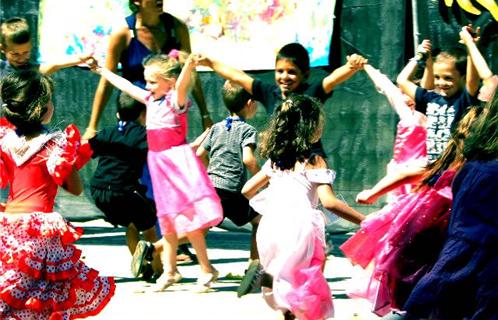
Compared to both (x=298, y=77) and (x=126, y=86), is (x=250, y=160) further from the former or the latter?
(x=126, y=86)

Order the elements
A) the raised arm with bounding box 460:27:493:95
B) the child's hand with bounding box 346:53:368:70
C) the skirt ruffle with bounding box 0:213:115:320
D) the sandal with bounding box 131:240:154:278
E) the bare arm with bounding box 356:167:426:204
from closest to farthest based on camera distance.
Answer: the bare arm with bounding box 356:167:426:204 → the skirt ruffle with bounding box 0:213:115:320 → the raised arm with bounding box 460:27:493:95 → the child's hand with bounding box 346:53:368:70 → the sandal with bounding box 131:240:154:278

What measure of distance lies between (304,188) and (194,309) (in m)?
1.45

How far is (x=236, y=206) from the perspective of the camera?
900 cm

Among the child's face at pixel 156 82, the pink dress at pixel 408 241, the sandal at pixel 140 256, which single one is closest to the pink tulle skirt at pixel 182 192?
the sandal at pixel 140 256

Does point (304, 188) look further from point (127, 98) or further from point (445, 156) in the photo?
point (127, 98)

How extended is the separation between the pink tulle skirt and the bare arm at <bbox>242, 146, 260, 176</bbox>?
28cm

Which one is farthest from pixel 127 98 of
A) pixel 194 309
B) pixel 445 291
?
pixel 445 291

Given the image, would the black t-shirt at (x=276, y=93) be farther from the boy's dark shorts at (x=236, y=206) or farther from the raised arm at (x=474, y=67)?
the boy's dark shorts at (x=236, y=206)

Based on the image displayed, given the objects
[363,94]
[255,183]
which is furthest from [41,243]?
[363,94]

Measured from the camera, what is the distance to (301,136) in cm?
676

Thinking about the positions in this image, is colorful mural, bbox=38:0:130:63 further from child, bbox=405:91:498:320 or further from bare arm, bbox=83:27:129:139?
child, bbox=405:91:498:320

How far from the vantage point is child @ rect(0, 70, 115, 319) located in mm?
6430

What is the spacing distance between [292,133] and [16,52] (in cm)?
298

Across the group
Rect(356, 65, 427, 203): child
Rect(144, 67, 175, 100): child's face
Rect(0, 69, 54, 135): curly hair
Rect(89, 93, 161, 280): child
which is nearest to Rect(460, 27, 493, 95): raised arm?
Rect(356, 65, 427, 203): child
